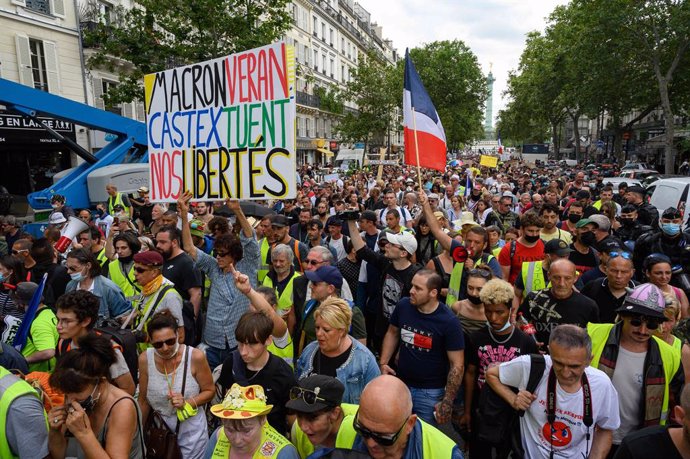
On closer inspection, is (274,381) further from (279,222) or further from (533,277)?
(279,222)

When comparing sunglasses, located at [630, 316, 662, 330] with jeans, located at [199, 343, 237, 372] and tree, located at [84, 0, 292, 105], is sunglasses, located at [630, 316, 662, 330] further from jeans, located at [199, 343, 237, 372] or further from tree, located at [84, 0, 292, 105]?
tree, located at [84, 0, 292, 105]

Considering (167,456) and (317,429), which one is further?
(167,456)

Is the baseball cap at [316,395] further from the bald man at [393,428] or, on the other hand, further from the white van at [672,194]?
the white van at [672,194]

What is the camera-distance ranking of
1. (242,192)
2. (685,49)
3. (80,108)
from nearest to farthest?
(242,192) < (80,108) < (685,49)

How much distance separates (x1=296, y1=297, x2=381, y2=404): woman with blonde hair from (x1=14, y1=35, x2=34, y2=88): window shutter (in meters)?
Answer: 18.9

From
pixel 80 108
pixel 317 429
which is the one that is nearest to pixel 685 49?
pixel 80 108

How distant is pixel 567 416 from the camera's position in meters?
2.51

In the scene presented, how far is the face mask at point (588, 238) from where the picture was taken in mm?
4973

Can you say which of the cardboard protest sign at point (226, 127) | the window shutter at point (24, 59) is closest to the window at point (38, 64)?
the window shutter at point (24, 59)

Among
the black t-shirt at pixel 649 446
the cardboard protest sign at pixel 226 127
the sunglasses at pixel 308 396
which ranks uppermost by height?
the cardboard protest sign at pixel 226 127

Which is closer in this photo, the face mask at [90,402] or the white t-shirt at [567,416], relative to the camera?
the face mask at [90,402]

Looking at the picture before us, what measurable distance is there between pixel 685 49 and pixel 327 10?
3315 centimetres

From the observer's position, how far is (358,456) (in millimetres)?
1957

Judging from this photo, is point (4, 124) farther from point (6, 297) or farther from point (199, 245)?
point (6, 297)
